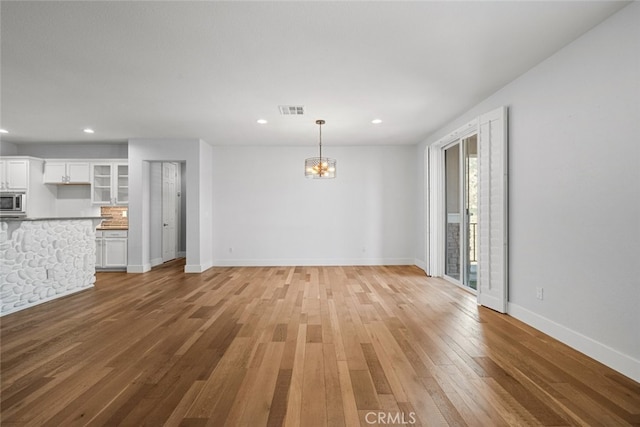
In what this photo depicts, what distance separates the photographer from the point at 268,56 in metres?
2.98

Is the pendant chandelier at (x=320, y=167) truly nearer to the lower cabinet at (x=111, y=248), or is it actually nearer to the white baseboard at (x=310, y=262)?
the white baseboard at (x=310, y=262)

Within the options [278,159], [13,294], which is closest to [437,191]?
[278,159]

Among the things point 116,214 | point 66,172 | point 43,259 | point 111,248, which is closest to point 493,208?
point 43,259

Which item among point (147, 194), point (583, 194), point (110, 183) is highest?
point (110, 183)

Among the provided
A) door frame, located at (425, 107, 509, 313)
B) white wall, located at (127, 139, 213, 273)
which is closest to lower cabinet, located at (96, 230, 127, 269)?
white wall, located at (127, 139, 213, 273)

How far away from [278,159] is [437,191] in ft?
11.9

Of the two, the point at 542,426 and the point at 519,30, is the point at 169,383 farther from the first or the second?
the point at 519,30

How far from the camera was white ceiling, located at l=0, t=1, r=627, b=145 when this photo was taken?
7.69 feet

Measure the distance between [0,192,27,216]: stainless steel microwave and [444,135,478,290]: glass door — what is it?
28.7 feet

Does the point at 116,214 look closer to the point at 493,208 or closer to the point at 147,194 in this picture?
the point at 147,194

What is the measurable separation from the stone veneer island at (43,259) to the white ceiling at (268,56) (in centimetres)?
178

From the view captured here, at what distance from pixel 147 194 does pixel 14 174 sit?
9.20 ft

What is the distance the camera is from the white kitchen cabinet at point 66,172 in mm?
6617

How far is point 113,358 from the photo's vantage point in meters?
2.55
